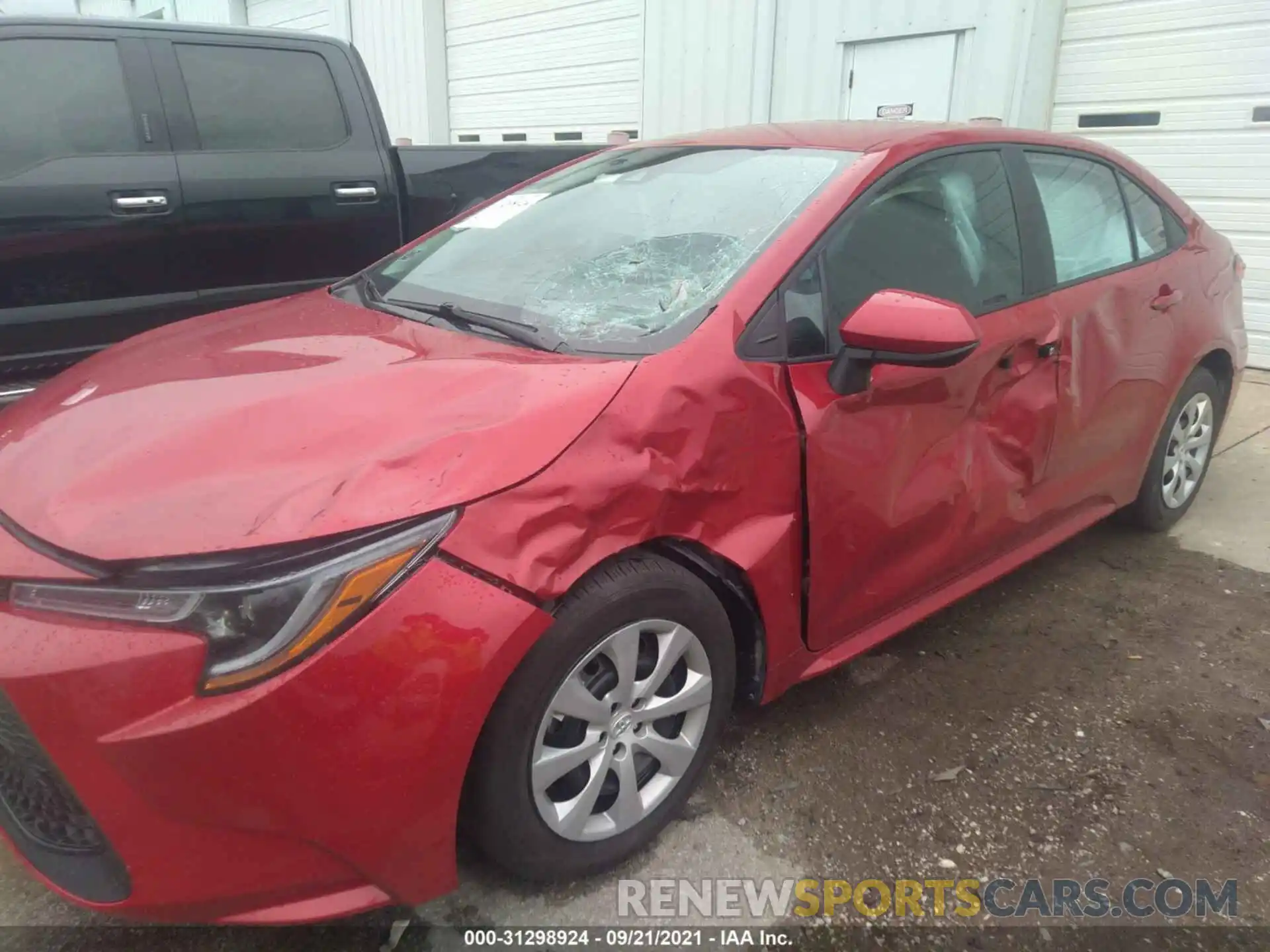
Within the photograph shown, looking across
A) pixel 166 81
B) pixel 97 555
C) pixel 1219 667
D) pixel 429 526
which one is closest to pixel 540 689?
pixel 429 526

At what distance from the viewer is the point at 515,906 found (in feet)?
6.12

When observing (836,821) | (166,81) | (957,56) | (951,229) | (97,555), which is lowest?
(836,821)

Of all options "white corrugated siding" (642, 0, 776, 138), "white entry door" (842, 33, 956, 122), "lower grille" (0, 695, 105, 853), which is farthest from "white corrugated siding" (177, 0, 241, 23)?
"lower grille" (0, 695, 105, 853)

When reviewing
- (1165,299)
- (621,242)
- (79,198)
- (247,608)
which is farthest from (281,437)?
(1165,299)

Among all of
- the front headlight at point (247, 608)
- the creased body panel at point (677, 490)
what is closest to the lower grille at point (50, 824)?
the front headlight at point (247, 608)

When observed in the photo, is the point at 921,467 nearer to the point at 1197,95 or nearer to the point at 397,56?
the point at 1197,95

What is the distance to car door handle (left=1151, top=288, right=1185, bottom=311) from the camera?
3.08 m

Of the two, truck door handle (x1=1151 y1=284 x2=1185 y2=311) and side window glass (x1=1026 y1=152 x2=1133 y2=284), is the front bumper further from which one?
truck door handle (x1=1151 y1=284 x2=1185 y2=311)

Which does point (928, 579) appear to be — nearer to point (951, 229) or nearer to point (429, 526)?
point (951, 229)

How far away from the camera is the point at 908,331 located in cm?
195

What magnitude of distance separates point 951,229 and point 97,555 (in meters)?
2.19

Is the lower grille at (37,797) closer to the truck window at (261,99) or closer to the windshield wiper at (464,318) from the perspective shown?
the windshield wiper at (464,318)

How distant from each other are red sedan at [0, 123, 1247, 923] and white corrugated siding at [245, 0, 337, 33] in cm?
1105

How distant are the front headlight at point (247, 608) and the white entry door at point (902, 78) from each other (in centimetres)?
610
